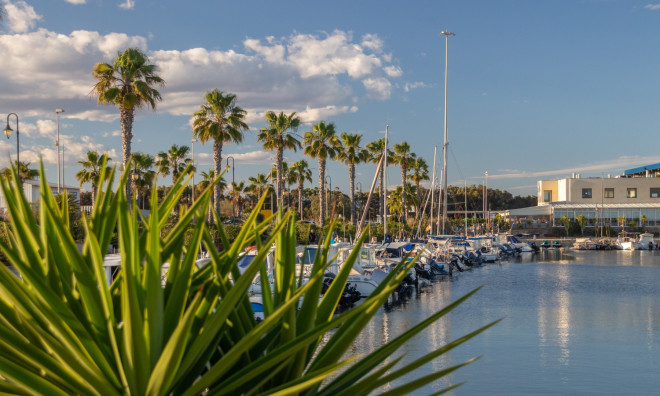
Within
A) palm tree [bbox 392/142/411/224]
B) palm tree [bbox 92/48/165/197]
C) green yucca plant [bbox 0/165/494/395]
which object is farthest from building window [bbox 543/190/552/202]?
green yucca plant [bbox 0/165/494/395]

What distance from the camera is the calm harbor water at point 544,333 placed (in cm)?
1941

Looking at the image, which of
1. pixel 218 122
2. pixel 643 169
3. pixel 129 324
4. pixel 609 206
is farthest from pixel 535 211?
pixel 129 324

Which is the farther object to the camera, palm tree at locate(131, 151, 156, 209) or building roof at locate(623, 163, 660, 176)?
building roof at locate(623, 163, 660, 176)

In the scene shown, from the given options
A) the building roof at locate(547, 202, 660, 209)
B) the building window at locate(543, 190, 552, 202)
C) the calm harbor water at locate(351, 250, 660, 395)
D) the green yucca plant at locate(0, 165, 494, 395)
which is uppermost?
the building window at locate(543, 190, 552, 202)

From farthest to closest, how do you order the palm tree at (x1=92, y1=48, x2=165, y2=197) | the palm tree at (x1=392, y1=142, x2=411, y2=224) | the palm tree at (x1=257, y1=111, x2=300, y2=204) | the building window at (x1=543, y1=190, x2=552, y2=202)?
1. the building window at (x1=543, y1=190, x2=552, y2=202)
2. the palm tree at (x1=392, y1=142, x2=411, y2=224)
3. the palm tree at (x1=257, y1=111, x2=300, y2=204)
4. the palm tree at (x1=92, y1=48, x2=165, y2=197)

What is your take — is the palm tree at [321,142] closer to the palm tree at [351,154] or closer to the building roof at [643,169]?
the palm tree at [351,154]

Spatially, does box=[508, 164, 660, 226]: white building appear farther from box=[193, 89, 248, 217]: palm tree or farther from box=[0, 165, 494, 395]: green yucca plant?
box=[0, 165, 494, 395]: green yucca plant

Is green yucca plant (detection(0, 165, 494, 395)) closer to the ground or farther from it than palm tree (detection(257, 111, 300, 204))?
closer to the ground

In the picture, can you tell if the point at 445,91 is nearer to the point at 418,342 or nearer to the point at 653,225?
the point at 418,342

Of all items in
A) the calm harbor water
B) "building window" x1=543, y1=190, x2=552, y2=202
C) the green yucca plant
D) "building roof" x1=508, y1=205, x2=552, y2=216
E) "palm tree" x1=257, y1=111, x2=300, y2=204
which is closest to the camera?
the green yucca plant

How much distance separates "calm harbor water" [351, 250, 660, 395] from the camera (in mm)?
19406

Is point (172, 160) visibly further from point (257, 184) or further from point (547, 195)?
point (547, 195)

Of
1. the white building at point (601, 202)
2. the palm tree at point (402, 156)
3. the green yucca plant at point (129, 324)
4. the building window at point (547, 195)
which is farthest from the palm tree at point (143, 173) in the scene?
the building window at point (547, 195)

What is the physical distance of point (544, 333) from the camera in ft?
89.6
